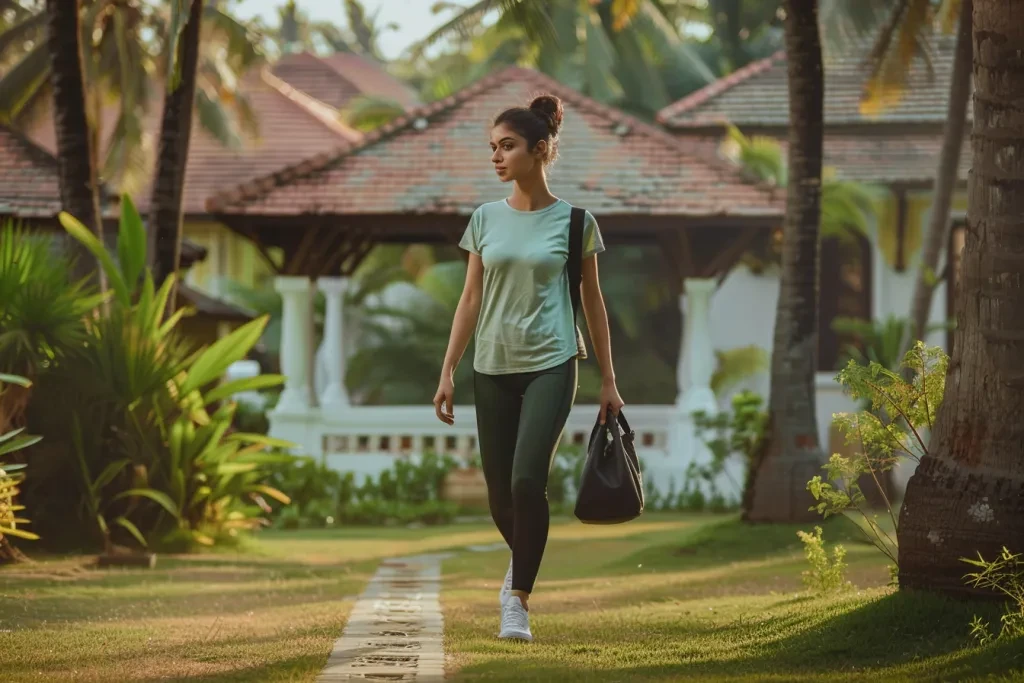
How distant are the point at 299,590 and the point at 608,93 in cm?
2439

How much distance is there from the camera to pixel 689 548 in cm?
1404

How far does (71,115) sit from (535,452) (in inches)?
303

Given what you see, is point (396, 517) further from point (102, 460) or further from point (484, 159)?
point (102, 460)

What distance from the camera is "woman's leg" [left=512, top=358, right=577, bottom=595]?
676 cm

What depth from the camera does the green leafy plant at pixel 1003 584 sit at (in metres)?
6.53

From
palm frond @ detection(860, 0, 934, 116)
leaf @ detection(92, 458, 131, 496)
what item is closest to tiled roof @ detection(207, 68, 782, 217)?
palm frond @ detection(860, 0, 934, 116)

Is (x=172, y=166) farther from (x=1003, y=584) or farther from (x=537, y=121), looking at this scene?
(x=1003, y=584)

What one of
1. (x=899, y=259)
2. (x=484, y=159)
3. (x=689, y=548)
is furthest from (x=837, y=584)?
(x=899, y=259)

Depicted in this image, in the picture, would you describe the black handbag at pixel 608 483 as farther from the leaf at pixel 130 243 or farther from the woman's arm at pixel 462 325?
the leaf at pixel 130 243

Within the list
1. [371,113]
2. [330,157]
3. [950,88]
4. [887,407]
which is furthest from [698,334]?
[371,113]

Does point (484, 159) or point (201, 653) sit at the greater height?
point (484, 159)

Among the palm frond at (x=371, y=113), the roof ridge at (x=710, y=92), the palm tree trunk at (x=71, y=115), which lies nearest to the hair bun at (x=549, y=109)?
the palm tree trunk at (x=71, y=115)

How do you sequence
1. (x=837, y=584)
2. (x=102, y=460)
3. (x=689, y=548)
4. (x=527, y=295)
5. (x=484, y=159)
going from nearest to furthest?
1. (x=527, y=295)
2. (x=837, y=584)
3. (x=102, y=460)
4. (x=689, y=548)
5. (x=484, y=159)

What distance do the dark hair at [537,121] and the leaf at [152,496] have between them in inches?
228
